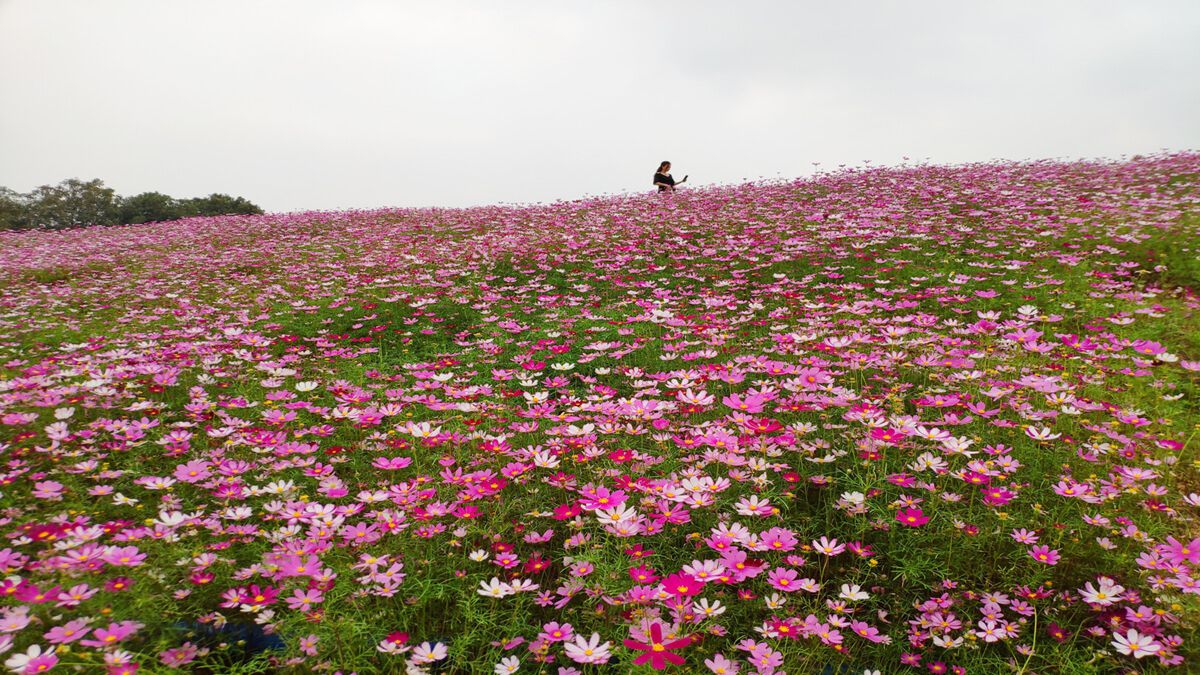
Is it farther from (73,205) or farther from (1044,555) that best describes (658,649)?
(73,205)

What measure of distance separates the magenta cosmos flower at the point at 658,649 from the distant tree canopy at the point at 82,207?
2696cm

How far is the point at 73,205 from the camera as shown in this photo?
21.1 meters

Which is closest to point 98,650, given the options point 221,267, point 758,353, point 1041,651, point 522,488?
point 522,488

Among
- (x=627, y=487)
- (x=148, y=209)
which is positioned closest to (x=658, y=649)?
(x=627, y=487)

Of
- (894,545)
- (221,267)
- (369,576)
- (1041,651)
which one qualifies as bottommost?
(1041,651)

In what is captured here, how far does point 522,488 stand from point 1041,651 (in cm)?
217

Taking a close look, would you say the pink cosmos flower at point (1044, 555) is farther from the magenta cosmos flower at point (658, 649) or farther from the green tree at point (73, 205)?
the green tree at point (73, 205)

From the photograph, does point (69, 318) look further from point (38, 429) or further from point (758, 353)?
point (758, 353)

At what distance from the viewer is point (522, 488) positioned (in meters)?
2.77

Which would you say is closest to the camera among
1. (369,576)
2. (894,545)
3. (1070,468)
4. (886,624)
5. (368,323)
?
(369,576)

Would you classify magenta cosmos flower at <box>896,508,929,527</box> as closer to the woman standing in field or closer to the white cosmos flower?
the white cosmos flower

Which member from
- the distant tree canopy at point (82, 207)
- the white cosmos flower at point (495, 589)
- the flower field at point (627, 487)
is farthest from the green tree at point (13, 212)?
the white cosmos flower at point (495, 589)

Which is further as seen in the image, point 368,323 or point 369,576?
point 368,323

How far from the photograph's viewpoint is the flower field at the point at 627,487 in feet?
5.87
